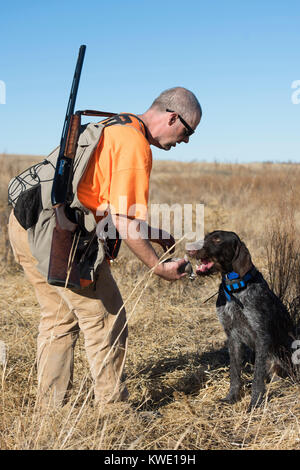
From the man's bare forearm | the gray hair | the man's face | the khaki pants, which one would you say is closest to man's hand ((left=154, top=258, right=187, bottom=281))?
the man's bare forearm

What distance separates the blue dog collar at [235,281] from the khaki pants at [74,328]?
3.05ft

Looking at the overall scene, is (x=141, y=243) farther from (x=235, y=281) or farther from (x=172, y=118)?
(x=235, y=281)

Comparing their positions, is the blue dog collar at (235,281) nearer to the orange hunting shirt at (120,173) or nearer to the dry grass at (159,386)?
the dry grass at (159,386)

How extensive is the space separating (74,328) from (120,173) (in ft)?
3.71

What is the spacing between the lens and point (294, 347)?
3635 millimetres

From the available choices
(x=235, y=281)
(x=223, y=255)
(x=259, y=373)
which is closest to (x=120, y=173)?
(x=223, y=255)

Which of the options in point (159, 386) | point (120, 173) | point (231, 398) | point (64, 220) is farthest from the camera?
point (159, 386)

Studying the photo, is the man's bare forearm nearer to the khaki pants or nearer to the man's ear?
the khaki pants

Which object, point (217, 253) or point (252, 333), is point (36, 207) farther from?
point (252, 333)

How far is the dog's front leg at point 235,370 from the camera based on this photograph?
11.0 ft

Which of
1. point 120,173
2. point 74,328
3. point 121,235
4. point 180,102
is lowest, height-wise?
point 74,328

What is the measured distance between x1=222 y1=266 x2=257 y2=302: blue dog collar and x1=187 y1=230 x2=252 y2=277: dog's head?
34 mm

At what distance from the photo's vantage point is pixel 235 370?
341 cm

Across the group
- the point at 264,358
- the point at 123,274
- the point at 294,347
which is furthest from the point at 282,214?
the point at 123,274
